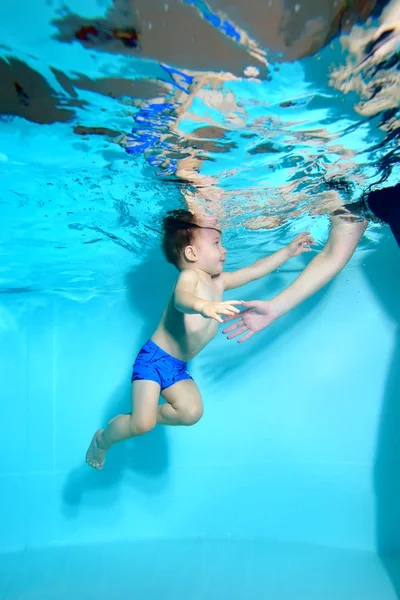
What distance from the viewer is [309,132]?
5.02 meters

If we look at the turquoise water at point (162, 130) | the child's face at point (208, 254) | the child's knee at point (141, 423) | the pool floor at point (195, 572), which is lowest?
the pool floor at point (195, 572)

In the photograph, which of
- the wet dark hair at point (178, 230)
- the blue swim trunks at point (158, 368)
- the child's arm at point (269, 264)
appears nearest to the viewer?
the blue swim trunks at point (158, 368)

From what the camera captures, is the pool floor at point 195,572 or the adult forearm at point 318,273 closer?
the adult forearm at point 318,273

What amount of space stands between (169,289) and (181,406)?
4.41 meters

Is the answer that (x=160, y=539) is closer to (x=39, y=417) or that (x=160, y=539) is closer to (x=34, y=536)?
(x=34, y=536)

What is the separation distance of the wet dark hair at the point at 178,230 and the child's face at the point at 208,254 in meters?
0.25

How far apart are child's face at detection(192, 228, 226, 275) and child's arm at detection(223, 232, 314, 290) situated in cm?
75

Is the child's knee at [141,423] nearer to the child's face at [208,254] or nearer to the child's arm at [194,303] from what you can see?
the child's arm at [194,303]

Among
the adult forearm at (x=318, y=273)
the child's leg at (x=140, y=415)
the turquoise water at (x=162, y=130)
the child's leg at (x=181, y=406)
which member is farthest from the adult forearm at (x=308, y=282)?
the child's leg at (x=140, y=415)

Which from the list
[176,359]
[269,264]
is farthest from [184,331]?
[269,264]

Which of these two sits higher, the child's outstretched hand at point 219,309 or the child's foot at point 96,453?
the child's outstretched hand at point 219,309

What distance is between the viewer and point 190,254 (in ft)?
22.3

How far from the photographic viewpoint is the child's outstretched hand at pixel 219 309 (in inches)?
176

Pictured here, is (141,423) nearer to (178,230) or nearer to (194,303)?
(194,303)
